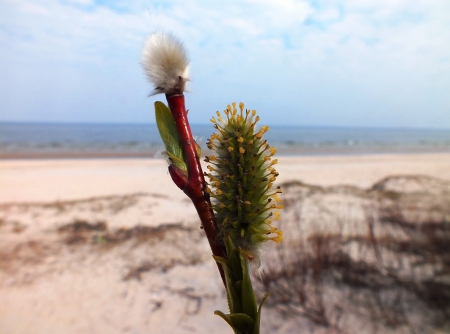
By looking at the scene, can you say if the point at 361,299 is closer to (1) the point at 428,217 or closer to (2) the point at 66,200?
(1) the point at 428,217

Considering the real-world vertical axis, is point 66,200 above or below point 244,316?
below

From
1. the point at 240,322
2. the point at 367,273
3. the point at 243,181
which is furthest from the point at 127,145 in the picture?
the point at 240,322

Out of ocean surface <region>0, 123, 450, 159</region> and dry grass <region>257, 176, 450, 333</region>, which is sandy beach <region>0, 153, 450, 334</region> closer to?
dry grass <region>257, 176, 450, 333</region>

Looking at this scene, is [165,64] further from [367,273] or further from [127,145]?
[127,145]

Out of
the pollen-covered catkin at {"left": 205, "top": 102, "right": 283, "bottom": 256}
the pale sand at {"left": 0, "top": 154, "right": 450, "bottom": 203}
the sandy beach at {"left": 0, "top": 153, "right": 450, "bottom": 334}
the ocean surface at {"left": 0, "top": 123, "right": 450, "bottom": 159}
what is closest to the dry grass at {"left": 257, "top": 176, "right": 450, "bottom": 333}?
the sandy beach at {"left": 0, "top": 153, "right": 450, "bottom": 334}

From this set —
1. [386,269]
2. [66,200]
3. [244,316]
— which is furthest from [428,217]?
[66,200]

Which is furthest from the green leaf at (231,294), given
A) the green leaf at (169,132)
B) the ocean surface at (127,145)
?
the ocean surface at (127,145)
